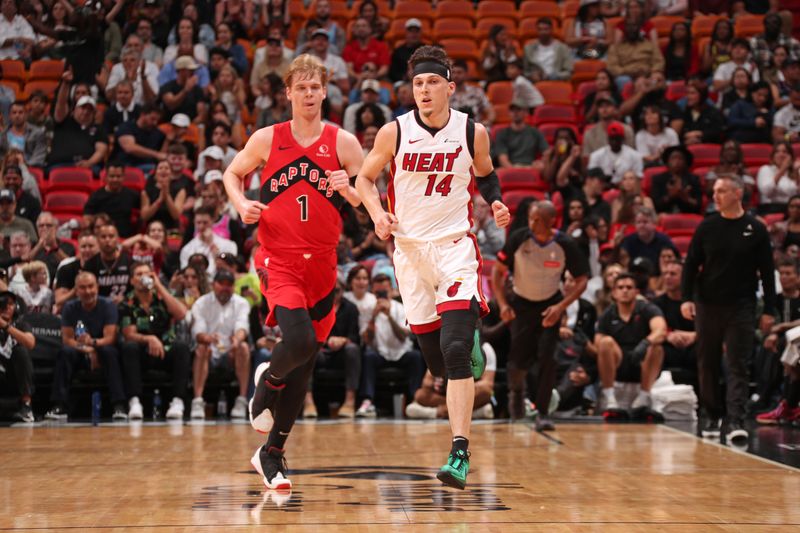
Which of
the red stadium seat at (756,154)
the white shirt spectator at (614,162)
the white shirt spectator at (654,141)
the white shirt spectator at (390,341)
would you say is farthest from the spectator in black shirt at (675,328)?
the red stadium seat at (756,154)

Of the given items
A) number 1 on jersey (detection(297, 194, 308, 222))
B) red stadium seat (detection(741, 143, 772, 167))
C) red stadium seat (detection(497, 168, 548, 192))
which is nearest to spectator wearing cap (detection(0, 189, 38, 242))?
red stadium seat (detection(497, 168, 548, 192))

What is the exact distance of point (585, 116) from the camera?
1650 cm

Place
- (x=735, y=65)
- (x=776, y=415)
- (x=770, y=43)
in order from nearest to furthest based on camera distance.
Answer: (x=776, y=415), (x=735, y=65), (x=770, y=43)

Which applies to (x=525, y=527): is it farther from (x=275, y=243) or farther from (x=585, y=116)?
(x=585, y=116)

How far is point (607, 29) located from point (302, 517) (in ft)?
46.4

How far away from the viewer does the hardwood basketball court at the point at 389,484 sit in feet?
16.8

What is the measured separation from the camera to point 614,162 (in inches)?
591

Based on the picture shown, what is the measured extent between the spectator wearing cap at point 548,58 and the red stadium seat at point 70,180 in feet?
22.2

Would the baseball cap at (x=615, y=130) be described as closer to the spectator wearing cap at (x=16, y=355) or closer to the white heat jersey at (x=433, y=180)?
the spectator wearing cap at (x=16, y=355)

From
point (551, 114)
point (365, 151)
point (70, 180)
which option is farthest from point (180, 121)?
point (551, 114)

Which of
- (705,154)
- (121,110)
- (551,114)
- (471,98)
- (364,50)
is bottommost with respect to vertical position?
(705,154)

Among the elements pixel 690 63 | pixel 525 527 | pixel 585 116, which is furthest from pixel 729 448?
pixel 690 63

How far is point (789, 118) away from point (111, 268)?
9612mm

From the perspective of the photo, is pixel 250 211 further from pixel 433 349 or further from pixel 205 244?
pixel 205 244
